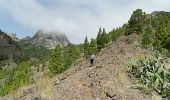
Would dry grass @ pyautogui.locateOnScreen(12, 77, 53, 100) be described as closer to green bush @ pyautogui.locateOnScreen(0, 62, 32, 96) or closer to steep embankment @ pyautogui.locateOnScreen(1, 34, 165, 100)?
steep embankment @ pyautogui.locateOnScreen(1, 34, 165, 100)

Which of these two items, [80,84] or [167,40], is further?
[167,40]

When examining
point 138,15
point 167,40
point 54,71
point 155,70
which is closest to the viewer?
point 155,70

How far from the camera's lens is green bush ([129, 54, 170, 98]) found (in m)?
23.8

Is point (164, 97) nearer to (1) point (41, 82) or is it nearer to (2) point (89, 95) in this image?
(2) point (89, 95)

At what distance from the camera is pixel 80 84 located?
81.0 feet

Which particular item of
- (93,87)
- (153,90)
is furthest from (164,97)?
(93,87)

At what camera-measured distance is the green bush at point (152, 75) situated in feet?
78.2

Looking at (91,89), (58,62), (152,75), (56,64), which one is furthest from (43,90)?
(58,62)

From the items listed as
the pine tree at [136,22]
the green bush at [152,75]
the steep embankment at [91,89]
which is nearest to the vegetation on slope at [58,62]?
the pine tree at [136,22]

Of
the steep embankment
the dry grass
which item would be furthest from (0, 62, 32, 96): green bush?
the steep embankment

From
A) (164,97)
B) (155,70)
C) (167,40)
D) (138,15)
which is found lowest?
(164,97)

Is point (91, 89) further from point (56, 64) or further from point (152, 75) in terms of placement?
point (56, 64)

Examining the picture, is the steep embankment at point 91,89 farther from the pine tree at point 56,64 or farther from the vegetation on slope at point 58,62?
the pine tree at point 56,64

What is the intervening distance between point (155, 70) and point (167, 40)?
80.8 feet
